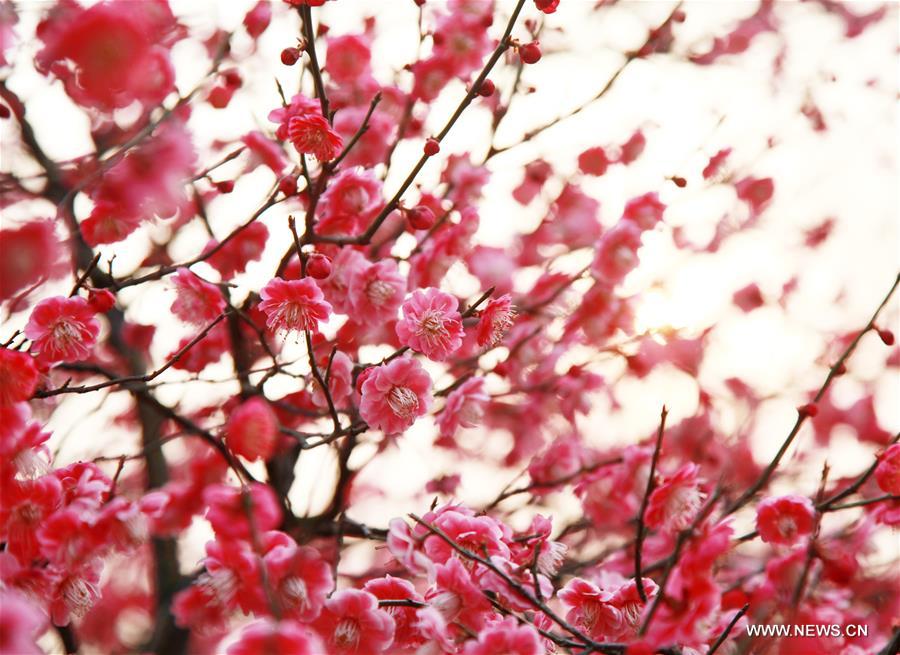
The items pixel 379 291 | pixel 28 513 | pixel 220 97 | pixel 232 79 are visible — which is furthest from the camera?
pixel 220 97

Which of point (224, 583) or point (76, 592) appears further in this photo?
point (76, 592)

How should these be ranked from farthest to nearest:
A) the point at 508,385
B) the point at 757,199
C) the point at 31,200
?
1. the point at 757,199
2. the point at 508,385
3. the point at 31,200

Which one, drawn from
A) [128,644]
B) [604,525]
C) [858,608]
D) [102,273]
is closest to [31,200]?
[102,273]

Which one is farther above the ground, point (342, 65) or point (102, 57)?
point (342, 65)

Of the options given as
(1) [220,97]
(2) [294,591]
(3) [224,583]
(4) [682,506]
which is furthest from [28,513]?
(1) [220,97]

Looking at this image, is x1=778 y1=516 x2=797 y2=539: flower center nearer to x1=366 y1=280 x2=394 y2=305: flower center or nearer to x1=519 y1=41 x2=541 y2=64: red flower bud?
x1=366 y1=280 x2=394 y2=305: flower center

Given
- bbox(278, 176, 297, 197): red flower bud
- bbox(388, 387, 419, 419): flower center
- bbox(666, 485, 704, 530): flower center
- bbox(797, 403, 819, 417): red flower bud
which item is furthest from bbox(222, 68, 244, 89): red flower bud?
bbox(797, 403, 819, 417): red flower bud

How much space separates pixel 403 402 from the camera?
2.00 metres

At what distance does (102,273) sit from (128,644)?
3555 millimetres

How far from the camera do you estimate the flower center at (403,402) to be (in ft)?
Result: 6.55

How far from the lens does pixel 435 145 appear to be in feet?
6.02

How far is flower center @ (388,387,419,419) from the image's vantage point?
78.6 inches

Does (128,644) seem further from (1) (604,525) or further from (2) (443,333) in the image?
(2) (443,333)

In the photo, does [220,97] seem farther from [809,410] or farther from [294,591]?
[809,410]
